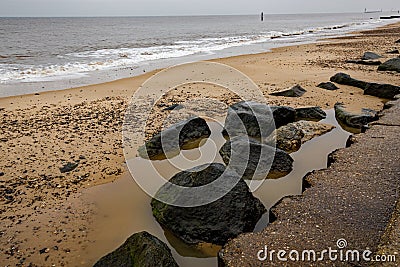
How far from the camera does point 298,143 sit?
541 centimetres

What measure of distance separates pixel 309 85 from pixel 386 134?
5096 mm

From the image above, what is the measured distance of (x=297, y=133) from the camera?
220 inches

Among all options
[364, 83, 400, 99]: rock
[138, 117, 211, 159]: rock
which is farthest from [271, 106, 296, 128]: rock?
[364, 83, 400, 99]: rock

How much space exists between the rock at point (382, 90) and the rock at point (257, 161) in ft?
16.9

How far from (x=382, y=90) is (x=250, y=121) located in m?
4.65

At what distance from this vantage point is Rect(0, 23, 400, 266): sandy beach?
10.6ft

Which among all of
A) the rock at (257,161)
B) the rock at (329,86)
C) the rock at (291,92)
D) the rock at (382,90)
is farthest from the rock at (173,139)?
the rock at (382,90)

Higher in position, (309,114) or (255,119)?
(255,119)

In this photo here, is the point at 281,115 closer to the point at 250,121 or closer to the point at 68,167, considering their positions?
the point at 250,121

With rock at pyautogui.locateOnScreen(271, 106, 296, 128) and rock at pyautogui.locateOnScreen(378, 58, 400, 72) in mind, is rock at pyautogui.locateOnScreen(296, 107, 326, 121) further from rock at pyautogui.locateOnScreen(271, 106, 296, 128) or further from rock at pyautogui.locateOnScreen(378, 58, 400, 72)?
rock at pyautogui.locateOnScreen(378, 58, 400, 72)

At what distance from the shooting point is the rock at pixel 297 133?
5332mm

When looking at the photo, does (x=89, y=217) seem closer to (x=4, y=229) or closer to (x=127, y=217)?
(x=127, y=217)

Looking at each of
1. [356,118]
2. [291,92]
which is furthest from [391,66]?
[356,118]

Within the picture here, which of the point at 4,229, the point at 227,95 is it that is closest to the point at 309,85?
the point at 227,95
